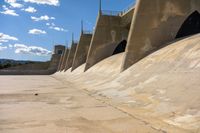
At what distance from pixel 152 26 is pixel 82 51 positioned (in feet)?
74.1

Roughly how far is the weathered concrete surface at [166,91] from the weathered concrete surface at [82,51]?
2302 centimetres

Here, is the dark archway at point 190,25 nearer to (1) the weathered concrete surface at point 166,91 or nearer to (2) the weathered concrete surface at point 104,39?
(1) the weathered concrete surface at point 166,91

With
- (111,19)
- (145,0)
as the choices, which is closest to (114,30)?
(111,19)

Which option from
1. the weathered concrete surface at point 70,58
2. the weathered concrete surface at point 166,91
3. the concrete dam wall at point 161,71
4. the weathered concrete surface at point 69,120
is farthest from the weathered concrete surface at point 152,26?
the weathered concrete surface at point 70,58

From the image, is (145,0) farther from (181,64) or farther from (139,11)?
(181,64)

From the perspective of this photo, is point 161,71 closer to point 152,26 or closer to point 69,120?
point 69,120

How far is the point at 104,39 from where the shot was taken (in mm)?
27625

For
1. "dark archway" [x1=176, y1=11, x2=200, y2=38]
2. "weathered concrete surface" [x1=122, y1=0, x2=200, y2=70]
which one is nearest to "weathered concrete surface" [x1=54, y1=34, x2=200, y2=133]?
"weathered concrete surface" [x1=122, y1=0, x2=200, y2=70]

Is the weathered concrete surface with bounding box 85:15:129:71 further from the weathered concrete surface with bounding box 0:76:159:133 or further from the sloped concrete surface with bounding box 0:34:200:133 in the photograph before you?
the weathered concrete surface with bounding box 0:76:159:133

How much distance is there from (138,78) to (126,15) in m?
18.5

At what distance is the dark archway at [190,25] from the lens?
15156 mm

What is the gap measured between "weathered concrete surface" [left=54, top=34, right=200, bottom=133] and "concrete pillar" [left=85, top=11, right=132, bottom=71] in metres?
14.0

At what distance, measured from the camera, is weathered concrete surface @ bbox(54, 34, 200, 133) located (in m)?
6.23

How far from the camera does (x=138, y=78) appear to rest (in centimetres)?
1127
